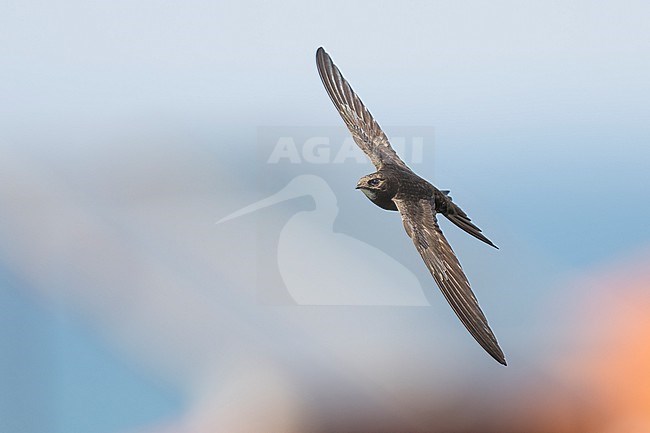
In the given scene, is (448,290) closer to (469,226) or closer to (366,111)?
(469,226)

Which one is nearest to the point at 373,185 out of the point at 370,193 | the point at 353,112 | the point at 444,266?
the point at 370,193

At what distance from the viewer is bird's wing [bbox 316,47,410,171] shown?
85.6 inches

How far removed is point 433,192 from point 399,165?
15 centimetres

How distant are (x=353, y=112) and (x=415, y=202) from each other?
0.43 meters

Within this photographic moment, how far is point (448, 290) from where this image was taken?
1.76 meters

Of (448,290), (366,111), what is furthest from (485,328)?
(366,111)

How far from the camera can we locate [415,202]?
6.36ft

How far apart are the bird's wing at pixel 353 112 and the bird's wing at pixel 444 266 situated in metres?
0.25

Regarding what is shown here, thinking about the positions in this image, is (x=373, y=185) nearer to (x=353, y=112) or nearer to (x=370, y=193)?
(x=370, y=193)

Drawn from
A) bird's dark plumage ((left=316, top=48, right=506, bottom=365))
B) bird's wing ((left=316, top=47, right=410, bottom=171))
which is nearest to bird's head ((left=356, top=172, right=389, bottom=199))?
bird's dark plumage ((left=316, top=48, right=506, bottom=365))

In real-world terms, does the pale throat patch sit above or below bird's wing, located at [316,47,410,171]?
below

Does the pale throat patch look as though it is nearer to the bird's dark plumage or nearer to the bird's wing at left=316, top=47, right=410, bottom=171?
the bird's dark plumage

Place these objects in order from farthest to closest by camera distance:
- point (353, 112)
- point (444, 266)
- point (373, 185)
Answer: point (353, 112)
point (373, 185)
point (444, 266)

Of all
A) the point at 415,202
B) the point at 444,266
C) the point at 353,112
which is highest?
the point at 353,112
